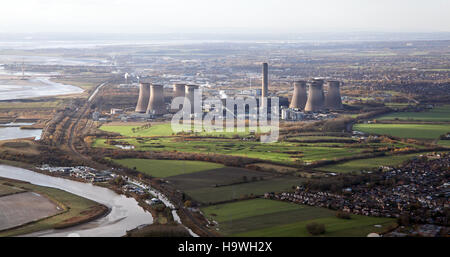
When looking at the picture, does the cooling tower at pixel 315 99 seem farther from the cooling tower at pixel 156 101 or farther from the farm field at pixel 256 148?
the farm field at pixel 256 148

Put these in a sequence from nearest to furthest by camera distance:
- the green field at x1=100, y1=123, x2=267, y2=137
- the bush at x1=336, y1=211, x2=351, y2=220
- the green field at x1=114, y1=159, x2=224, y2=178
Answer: the bush at x1=336, y1=211, x2=351, y2=220
the green field at x1=114, y1=159, x2=224, y2=178
the green field at x1=100, y1=123, x2=267, y2=137

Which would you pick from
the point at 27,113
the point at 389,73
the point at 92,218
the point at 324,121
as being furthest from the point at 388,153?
the point at 389,73

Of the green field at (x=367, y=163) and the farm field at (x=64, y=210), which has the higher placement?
the farm field at (x=64, y=210)

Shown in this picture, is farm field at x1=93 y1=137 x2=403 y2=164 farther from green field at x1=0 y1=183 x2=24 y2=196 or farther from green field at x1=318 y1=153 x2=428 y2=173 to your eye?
green field at x1=0 y1=183 x2=24 y2=196

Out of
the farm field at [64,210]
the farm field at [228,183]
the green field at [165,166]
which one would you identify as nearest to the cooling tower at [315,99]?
the green field at [165,166]

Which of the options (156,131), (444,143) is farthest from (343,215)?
Answer: (156,131)

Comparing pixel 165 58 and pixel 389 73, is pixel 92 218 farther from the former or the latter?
pixel 165 58

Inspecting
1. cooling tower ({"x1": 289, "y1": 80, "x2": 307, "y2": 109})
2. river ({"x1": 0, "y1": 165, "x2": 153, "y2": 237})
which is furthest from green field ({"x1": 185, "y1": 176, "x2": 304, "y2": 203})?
cooling tower ({"x1": 289, "y1": 80, "x2": 307, "y2": 109})
